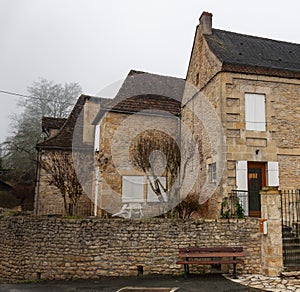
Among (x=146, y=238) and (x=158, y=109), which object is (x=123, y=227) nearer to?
(x=146, y=238)

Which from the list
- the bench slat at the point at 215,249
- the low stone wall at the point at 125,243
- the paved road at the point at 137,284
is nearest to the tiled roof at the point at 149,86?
the low stone wall at the point at 125,243

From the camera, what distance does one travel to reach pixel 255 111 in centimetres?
1223

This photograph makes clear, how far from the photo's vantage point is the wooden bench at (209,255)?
8469mm

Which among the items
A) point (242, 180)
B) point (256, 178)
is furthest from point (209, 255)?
point (256, 178)

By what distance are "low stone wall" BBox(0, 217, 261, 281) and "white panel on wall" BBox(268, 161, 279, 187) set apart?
9.89 feet

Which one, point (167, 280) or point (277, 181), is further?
point (277, 181)

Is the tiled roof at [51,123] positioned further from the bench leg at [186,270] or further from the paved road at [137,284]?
the bench leg at [186,270]

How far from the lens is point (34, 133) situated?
79.6 ft

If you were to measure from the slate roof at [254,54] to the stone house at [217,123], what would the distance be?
0.04 meters

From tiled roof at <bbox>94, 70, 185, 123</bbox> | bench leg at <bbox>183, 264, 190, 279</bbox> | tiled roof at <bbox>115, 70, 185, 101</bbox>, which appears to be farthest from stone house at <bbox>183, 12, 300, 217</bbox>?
tiled roof at <bbox>115, 70, 185, 101</bbox>

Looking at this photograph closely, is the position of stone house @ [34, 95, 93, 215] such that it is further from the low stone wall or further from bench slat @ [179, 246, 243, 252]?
bench slat @ [179, 246, 243, 252]

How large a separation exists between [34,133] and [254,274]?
19.8 meters

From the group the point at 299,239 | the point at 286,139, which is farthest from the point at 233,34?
the point at 299,239

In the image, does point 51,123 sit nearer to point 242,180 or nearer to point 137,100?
point 137,100
